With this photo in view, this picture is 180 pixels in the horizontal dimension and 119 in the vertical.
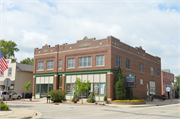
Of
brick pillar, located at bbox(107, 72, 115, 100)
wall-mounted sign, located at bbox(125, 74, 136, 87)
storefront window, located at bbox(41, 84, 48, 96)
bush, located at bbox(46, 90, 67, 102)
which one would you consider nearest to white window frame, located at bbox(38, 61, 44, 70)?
storefront window, located at bbox(41, 84, 48, 96)

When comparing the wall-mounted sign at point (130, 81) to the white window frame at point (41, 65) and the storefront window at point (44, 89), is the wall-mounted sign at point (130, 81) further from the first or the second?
the white window frame at point (41, 65)

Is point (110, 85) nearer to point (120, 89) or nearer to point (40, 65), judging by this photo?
point (120, 89)

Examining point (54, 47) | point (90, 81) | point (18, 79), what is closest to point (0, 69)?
point (90, 81)

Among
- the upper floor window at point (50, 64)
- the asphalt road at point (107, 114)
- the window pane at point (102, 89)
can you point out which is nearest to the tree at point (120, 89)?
the window pane at point (102, 89)

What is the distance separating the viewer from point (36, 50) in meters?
41.7

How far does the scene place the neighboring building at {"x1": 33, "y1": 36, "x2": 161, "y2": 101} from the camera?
3106cm

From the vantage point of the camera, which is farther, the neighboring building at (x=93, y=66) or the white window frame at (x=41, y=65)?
the white window frame at (x=41, y=65)

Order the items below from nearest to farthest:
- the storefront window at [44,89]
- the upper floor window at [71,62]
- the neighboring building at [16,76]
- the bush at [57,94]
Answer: the bush at [57,94], the upper floor window at [71,62], the storefront window at [44,89], the neighboring building at [16,76]

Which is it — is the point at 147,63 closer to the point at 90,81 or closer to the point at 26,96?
the point at 90,81

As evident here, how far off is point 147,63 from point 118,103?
17608mm

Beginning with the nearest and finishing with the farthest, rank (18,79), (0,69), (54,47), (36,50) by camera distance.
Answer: (0,69) < (54,47) < (36,50) < (18,79)

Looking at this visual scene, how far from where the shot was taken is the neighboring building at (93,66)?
31.1 meters

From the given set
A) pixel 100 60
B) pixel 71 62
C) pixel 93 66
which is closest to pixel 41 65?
pixel 71 62

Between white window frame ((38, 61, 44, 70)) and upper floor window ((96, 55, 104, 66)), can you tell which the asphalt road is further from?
white window frame ((38, 61, 44, 70))
